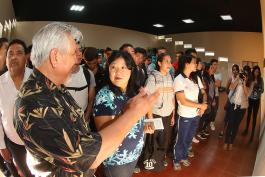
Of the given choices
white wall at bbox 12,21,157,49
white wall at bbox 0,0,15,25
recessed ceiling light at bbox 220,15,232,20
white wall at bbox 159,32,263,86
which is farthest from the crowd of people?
white wall at bbox 12,21,157,49

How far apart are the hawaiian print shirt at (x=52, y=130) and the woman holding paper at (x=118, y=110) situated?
844 millimetres

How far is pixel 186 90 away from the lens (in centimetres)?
328

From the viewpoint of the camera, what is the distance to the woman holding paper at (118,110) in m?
1.75

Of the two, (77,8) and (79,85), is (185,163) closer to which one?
(79,85)

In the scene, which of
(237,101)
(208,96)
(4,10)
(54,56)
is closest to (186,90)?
(237,101)

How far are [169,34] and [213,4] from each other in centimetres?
648

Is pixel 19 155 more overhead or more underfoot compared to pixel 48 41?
more underfoot

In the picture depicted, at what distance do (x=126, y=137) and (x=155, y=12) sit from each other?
757 cm

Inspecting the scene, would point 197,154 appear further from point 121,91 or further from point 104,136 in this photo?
point 104,136

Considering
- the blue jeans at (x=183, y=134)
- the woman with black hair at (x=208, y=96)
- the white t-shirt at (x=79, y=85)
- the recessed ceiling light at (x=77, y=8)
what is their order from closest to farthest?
the white t-shirt at (x=79, y=85) < the blue jeans at (x=183, y=134) < the woman with black hair at (x=208, y=96) < the recessed ceiling light at (x=77, y=8)

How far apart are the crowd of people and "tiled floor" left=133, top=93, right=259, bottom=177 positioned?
0.39 ft

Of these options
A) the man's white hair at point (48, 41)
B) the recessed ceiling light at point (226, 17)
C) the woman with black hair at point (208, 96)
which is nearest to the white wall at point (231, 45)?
the recessed ceiling light at point (226, 17)

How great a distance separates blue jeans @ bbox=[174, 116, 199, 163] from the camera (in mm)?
3369

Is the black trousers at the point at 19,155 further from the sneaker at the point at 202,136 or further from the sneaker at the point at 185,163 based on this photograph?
the sneaker at the point at 202,136
